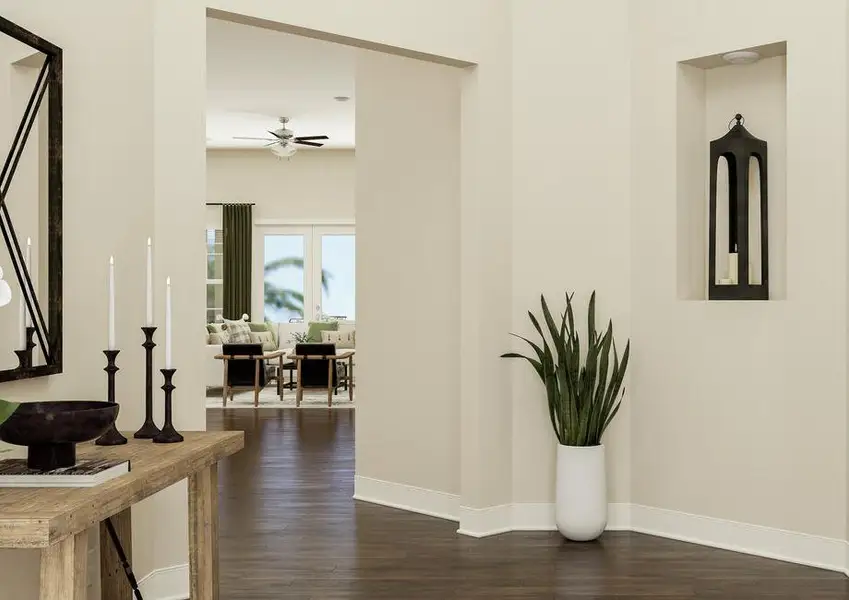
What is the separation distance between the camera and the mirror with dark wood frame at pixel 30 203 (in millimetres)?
3059

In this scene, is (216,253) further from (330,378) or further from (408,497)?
(408,497)

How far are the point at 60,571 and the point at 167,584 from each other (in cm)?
173

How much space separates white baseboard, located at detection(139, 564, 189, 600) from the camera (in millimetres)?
3830

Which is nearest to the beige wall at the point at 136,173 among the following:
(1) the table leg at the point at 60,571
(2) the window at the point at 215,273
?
(1) the table leg at the point at 60,571

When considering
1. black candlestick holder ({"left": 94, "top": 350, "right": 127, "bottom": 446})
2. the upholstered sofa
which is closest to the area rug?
the upholstered sofa

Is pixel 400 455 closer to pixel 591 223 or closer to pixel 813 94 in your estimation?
pixel 591 223

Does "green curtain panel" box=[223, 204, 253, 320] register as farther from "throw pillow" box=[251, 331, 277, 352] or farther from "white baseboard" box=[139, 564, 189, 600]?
"white baseboard" box=[139, 564, 189, 600]

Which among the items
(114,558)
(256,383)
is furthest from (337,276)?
(114,558)

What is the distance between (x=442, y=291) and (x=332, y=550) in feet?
4.98

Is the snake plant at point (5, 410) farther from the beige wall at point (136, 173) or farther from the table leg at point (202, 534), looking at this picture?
the table leg at point (202, 534)

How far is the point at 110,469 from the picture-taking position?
2600mm

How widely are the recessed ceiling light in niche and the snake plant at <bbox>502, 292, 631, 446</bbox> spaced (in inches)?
52.0

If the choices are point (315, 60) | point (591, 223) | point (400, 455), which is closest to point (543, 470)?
point (400, 455)

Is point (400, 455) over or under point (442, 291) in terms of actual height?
under
